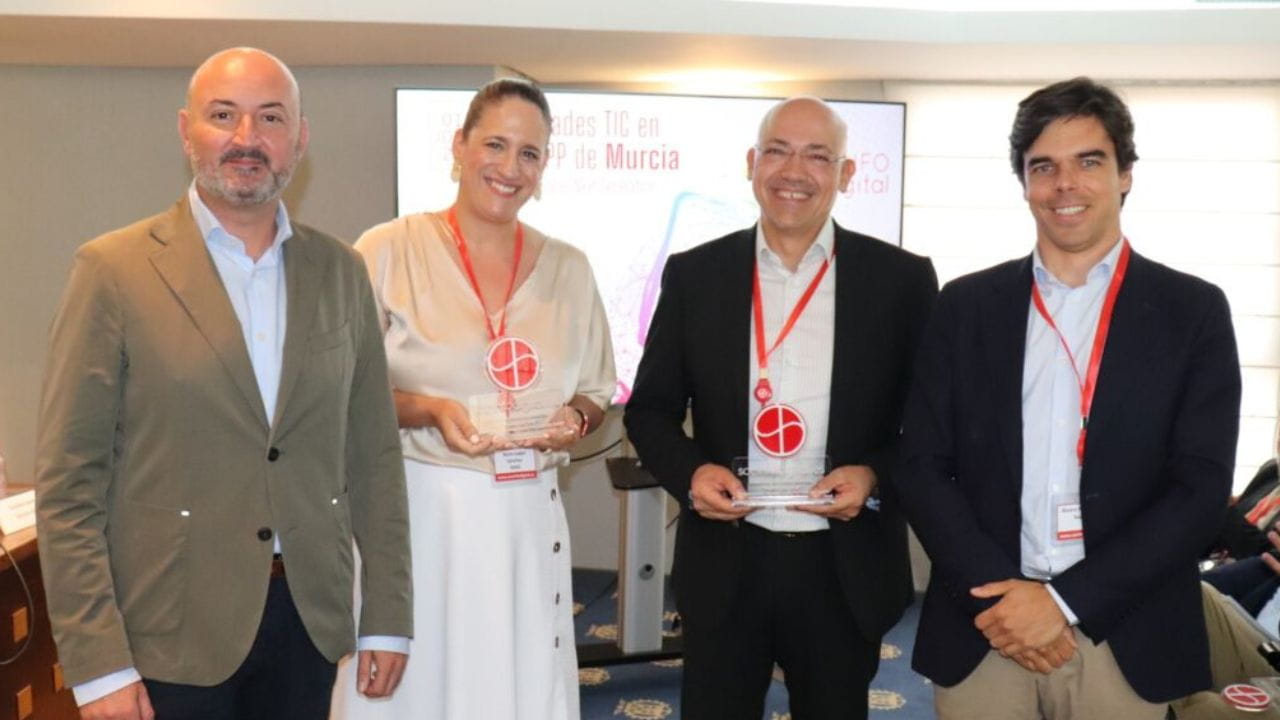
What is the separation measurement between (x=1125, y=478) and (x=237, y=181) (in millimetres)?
1633

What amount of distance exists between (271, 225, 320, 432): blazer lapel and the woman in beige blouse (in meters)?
0.50

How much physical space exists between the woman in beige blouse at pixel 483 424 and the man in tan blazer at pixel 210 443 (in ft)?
1.44

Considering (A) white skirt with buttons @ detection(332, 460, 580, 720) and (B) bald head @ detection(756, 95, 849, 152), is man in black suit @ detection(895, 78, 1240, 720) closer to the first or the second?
(B) bald head @ detection(756, 95, 849, 152)

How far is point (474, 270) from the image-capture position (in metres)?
2.69

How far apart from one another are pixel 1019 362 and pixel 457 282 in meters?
1.20

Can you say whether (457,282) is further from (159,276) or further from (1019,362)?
(1019,362)

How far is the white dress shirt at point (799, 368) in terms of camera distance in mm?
2516

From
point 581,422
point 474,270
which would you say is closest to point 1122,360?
point 581,422

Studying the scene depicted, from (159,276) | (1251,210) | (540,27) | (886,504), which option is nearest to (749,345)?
(886,504)

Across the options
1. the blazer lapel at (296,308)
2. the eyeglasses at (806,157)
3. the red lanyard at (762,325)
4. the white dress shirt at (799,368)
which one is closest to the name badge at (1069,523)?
the white dress shirt at (799,368)

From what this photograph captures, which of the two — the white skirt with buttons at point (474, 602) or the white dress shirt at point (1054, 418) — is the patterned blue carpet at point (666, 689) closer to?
the white skirt with buttons at point (474, 602)

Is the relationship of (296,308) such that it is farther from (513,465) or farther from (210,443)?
(513,465)

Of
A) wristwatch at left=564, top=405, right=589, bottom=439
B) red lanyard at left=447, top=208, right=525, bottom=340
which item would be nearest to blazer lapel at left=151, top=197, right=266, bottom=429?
red lanyard at left=447, top=208, right=525, bottom=340

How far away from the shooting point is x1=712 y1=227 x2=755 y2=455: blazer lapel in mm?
2545
